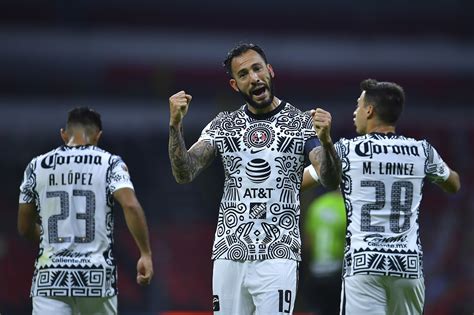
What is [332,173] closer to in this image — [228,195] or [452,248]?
[228,195]

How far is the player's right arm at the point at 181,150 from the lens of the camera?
5957mm

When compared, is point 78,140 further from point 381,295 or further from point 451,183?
point 451,183

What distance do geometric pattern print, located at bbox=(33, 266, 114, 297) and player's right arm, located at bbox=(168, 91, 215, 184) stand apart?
54.2 inches

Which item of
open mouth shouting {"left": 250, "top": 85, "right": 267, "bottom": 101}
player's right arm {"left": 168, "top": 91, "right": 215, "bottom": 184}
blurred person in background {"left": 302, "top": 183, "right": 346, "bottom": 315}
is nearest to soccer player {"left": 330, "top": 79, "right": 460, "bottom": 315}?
open mouth shouting {"left": 250, "top": 85, "right": 267, "bottom": 101}

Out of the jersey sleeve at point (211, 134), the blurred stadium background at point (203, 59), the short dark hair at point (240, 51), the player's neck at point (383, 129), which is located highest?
the blurred stadium background at point (203, 59)

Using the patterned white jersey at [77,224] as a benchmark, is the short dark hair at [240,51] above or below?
above

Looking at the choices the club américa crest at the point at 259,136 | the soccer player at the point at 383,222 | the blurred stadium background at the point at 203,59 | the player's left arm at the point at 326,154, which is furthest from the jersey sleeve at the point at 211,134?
the blurred stadium background at the point at 203,59

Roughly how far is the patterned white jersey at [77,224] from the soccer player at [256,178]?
1.16 meters

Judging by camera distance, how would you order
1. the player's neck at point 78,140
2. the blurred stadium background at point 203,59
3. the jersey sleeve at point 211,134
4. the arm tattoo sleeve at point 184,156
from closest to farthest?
the arm tattoo sleeve at point 184,156, the jersey sleeve at point 211,134, the player's neck at point 78,140, the blurred stadium background at point 203,59

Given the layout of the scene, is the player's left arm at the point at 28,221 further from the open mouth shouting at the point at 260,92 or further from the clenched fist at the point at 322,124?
the clenched fist at the point at 322,124

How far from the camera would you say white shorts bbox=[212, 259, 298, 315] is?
238 inches

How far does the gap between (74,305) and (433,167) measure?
2.64 meters

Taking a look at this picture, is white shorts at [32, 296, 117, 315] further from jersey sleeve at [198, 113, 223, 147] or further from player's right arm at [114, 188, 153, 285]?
jersey sleeve at [198, 113, 223, 147]

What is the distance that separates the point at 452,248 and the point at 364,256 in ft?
35.0
